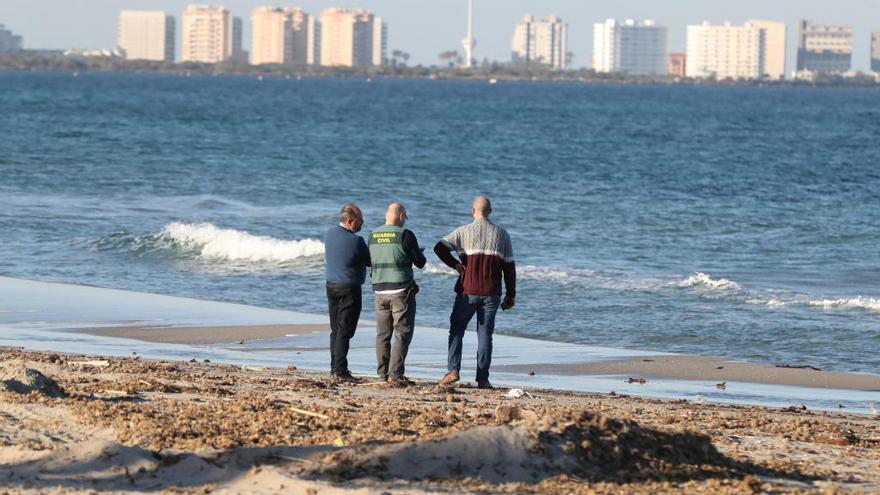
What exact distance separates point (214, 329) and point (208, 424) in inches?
276

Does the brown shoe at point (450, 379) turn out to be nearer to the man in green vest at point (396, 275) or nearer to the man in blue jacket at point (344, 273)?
the man in green vest at point (396, 275)

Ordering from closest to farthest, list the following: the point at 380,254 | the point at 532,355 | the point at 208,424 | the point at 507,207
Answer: the point at 208,424, the point at 380,254, the point at 532,355, the point at 507,207

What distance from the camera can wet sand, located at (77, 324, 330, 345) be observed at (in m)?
14.0

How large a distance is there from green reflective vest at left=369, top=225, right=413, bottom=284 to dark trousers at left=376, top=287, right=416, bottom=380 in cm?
13

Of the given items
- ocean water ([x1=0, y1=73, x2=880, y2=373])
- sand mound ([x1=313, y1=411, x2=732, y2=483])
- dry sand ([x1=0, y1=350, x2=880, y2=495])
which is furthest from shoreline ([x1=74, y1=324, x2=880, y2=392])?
sand mound ([x1=313, y1=411, x2=732, y2=483])

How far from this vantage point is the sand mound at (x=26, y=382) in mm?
8336

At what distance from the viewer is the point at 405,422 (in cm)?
822

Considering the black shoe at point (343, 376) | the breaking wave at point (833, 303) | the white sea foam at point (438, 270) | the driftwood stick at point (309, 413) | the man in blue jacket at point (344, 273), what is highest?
the man in blue jacket at point (344, 273)

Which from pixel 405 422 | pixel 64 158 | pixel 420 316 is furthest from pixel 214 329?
pixel 64 158

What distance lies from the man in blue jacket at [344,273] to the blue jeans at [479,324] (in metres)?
0.75

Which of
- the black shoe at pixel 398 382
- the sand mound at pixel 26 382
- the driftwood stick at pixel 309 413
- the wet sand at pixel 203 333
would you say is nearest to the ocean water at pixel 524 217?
the wet sand at pixel 203 333

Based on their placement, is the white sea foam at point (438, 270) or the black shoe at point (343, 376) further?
the white sea foam at point (438, 270)

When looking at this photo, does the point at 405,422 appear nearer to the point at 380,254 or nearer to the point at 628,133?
the point at 380,254

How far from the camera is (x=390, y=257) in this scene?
10.5 meters
